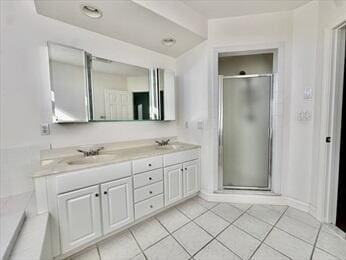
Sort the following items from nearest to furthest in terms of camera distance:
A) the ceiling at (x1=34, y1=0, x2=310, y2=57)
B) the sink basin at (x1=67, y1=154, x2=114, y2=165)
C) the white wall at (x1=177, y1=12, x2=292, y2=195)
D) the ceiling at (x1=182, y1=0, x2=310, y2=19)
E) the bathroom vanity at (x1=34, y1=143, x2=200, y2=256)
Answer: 1. the bathroom vanity at (x1=34, y1=143, x2=200, y2=256)
2. the ceiling at (x1=34, y1=0, x2=310, y2=57)
3. the sink basin at (x1=67, y1=154, x2=114, y2=165)
4. the ceiling at (x1=182, y1=0, x2=310, y2=19)
5. the white wall at (x1=177, y1=12, x2=292, y2=195)

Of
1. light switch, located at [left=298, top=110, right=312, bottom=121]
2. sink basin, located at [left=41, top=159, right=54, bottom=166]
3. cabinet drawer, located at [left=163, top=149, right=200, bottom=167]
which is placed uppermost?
light switch, located at [left=298, top=110, right=312, bottom=121]

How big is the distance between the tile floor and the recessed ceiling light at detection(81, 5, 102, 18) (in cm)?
228

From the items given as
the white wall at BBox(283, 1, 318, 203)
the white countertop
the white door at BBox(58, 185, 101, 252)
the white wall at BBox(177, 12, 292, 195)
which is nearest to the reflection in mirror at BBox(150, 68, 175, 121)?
the white wall at BBox(177, 12, 292, 195)

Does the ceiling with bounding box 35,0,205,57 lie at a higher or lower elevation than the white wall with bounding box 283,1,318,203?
higher

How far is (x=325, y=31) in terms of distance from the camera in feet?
5.81

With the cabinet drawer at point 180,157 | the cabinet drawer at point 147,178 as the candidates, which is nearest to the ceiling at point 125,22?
the cabinet drawer at point 180,157

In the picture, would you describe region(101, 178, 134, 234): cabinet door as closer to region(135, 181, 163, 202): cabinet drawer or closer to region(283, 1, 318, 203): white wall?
region(135, 181, 163, 202): cabinet drawer

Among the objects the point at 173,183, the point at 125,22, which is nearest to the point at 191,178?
the point at 173,183

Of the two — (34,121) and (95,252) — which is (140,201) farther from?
(34,121)

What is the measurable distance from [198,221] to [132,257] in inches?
32.0

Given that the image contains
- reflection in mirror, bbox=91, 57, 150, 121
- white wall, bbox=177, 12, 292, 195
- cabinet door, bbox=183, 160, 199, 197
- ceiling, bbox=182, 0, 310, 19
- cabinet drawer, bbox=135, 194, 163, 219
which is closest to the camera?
cabinet drawer, bbox=135, 194, 163, 219

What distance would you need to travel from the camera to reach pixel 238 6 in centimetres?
198

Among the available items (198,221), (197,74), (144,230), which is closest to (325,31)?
(197,74)

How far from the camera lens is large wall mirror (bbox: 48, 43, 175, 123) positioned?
1.76m
